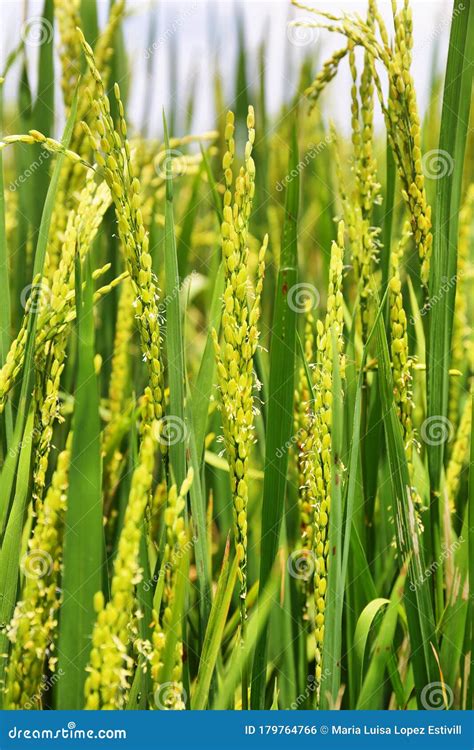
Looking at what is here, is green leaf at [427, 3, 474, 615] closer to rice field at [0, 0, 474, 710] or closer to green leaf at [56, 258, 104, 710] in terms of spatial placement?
rice field at [0, 0, 474, 710]

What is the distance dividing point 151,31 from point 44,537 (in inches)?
44.0

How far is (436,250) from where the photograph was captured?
77cm

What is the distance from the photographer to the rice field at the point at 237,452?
Result: 1.92 feet

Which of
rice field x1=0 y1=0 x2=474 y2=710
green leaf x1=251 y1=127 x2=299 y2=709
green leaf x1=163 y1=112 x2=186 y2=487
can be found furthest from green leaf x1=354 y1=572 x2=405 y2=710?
green leaf x1=163 y1=112 x2=186 y2=487

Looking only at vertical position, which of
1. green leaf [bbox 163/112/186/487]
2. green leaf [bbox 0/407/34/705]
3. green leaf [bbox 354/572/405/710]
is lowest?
green leaf [bbox 354/572/405/710]

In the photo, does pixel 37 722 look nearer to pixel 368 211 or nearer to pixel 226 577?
pixel 226 577

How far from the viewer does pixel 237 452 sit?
60 cm

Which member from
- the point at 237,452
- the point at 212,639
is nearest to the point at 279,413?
the point at 237,452

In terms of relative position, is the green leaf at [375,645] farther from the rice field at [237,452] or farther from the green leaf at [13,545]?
the green leaf at [13,545]

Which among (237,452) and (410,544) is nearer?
(237,452)

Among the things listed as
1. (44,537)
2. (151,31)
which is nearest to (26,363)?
(44,537)

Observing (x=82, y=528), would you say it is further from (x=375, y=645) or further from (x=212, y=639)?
(x=375, y=645)

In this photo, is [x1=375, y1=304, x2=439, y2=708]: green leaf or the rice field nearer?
the rice field

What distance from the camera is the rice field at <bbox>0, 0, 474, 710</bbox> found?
59 centimetres
